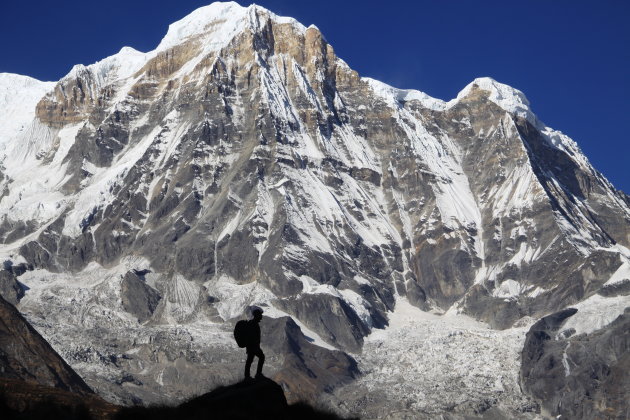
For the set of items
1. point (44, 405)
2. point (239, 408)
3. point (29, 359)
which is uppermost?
point (29, 359)

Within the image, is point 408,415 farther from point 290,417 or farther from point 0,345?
point 290,417

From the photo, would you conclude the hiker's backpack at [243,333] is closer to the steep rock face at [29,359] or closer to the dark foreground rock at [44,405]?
the dark foreground rock at [44,405]

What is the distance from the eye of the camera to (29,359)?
106750 mm

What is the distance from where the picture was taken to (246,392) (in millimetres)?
45781

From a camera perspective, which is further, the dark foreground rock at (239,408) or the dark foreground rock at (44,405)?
the dark foreground rock at (44,405)

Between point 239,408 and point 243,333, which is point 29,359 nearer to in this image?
point 243,333

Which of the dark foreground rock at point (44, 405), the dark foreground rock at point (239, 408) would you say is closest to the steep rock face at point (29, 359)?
the dark foreground rock at point (44, 405)

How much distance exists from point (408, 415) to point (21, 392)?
156m

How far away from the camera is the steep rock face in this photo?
323ft

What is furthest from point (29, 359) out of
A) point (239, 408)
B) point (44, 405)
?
point (239, 408)

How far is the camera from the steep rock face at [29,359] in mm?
98375

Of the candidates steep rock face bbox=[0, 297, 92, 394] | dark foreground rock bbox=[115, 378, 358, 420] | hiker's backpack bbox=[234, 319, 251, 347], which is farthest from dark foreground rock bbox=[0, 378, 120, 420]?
steep rock face bbox=[0, 297, 92, 394]

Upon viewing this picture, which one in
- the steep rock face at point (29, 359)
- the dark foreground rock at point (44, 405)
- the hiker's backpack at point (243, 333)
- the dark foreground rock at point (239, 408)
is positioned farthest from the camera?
the steep rock face at point (29, 359)

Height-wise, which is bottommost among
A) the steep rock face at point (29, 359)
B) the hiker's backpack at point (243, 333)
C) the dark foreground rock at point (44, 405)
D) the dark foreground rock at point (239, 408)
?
the dark foreground rock at point (44, 405)
